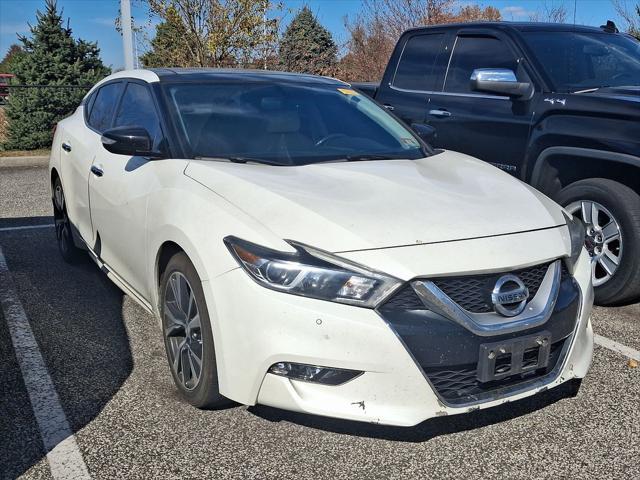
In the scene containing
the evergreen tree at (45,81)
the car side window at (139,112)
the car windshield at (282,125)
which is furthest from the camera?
the evergreen tree at (45,81)

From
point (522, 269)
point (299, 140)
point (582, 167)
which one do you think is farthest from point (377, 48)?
point (522, 269)

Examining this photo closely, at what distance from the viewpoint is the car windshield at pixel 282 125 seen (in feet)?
11.7

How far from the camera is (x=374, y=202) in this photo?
292 cm

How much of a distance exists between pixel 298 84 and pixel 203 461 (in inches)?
95.3

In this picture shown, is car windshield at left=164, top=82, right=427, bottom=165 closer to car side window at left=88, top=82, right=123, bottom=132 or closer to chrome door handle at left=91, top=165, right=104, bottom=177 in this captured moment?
chrome door handle at left=91, top=165, right=104, bottom=177

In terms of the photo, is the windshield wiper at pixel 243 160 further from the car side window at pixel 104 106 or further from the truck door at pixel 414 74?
the truck door at pixel 414 74

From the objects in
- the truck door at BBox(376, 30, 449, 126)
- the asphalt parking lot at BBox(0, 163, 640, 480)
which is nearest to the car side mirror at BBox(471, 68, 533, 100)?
the truck door at BBox(376, 30, 449, 126)

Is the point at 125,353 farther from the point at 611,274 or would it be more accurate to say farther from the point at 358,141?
the point at 611,274

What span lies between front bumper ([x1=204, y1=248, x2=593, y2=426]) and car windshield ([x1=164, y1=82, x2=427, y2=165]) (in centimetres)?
111

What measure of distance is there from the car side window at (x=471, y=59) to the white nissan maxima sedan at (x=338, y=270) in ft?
7.00

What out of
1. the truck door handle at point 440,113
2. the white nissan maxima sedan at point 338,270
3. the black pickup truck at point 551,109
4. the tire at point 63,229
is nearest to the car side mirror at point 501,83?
the black pickup truck at point 551,109

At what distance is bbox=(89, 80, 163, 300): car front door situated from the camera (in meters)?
3.51

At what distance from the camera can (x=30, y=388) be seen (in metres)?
3.36

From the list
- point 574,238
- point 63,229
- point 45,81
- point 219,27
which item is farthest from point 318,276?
point 45,81
